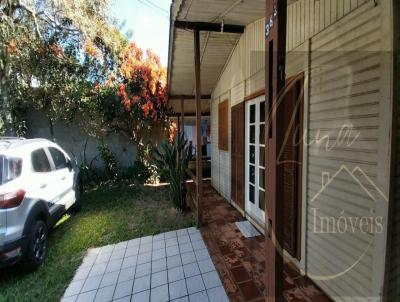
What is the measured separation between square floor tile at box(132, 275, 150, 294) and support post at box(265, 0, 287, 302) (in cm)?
160

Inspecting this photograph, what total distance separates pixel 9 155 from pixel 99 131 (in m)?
5.18

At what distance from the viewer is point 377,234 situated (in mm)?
1821

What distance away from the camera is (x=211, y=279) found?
2744 millimetres

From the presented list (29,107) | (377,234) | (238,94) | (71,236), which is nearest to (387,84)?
(377,234)

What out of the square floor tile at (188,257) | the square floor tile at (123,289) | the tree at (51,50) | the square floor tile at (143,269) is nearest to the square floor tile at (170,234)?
the square floor tile at (188,257)

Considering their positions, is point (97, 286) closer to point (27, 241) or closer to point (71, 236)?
point (27, 241)

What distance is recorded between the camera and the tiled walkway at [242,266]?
246 cm

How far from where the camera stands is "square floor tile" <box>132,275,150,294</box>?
268cm

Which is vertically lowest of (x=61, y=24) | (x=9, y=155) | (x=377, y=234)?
(x=377, y=234)

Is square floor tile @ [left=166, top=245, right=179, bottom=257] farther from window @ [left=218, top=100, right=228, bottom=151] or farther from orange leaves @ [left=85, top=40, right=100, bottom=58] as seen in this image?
orange leaves @ [left=85, top=40, right=100, bottom=58]

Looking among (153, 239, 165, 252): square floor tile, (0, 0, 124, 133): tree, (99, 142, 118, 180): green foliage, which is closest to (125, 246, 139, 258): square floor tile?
(153, 239, 165, 252): square floor tile

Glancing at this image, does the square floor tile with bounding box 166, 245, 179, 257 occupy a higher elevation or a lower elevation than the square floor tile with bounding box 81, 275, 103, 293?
higher

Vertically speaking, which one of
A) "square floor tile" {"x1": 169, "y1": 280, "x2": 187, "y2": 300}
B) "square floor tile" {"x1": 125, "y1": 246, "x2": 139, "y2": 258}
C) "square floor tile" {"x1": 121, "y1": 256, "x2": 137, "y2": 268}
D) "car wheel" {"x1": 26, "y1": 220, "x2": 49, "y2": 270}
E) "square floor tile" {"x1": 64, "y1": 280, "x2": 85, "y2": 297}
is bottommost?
"square floor tile" {"x1": 64, "y1": 280, "x2": 85, "y2": 297}

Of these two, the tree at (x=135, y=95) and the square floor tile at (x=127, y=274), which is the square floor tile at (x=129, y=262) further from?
the tree at (x=135, y=95)
